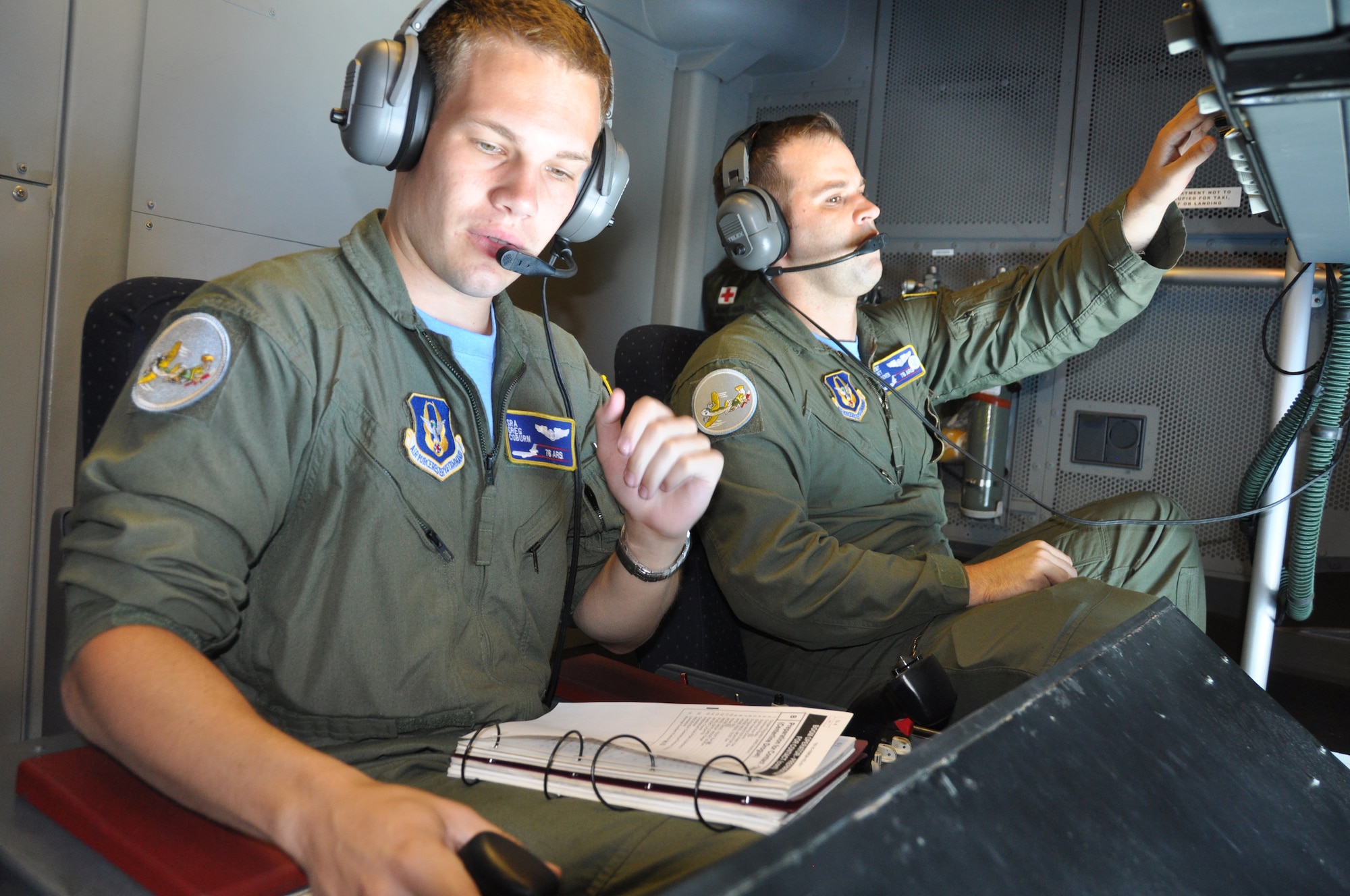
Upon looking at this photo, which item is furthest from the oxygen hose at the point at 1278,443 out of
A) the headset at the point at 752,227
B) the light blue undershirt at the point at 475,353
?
the light blue undershirt at the point at 475,353

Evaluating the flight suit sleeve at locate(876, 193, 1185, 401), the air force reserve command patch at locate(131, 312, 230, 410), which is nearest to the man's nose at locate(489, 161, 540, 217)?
the air force reserve command patch at locate(131, 312, 230, 410)

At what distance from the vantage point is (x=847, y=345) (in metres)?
1.91

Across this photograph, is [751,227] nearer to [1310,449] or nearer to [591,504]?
[591,504]

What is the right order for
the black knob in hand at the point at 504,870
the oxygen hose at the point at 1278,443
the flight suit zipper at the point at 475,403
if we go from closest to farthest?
the black knob in hand at the point at 504,870 → the flight suit zipper at the point at 475,403 → the oxygen hose at the point at 1278,443

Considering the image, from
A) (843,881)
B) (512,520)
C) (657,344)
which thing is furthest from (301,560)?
(657,344)

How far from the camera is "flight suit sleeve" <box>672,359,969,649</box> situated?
55.5 inches

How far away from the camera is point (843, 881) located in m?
0.46

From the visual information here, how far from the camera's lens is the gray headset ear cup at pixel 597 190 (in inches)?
47.2

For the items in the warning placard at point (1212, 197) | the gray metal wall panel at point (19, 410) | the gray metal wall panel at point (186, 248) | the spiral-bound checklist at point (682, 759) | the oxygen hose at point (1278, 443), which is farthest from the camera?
the warning placard at point (1212, 197)

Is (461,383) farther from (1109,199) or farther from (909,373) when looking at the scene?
(1109,199)

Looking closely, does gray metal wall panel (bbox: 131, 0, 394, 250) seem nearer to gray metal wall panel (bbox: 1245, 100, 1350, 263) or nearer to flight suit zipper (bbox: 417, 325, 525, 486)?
flight suit zipper (bbox: 417, 325, 525, 486)

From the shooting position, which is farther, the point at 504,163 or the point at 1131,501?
the point at 1131,501

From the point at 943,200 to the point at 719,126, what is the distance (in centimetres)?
70

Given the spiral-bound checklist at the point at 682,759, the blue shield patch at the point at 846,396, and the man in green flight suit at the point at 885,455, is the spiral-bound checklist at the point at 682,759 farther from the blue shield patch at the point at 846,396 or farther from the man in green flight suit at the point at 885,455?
the blue shield patch at the point at 846,396
